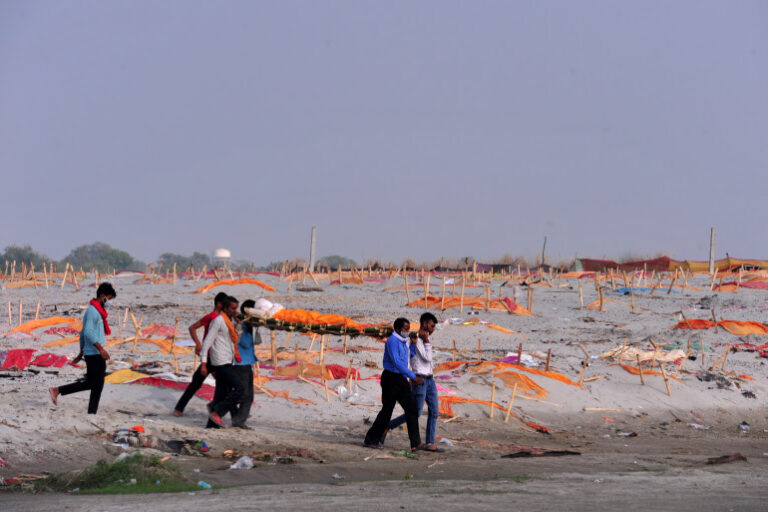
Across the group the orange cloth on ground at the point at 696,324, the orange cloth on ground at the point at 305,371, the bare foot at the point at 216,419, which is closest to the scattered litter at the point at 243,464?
the bare foot at the point at 216,419

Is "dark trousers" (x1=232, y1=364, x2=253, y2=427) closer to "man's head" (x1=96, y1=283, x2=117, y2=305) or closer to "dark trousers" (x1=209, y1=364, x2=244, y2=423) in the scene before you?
"dark trousers" (x1=209, y1=364, x2=244, y2=423)

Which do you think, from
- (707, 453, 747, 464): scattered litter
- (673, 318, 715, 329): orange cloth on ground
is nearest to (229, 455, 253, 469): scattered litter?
(707, 453, 747, 464): scattered litter

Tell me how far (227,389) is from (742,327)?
13.6 metres

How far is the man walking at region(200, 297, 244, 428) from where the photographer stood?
377 inches

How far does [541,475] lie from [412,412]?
1.77m

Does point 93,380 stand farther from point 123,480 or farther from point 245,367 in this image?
point 123,480

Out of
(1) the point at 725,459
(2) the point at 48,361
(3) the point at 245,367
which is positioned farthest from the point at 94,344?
(1) the point at 725,459

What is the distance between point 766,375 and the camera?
16062 millimetres

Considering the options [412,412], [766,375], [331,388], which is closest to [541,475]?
[412,412]

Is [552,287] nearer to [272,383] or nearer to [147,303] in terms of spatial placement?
[147,303]

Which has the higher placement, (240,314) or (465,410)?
(240,314)

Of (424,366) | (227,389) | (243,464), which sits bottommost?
(243,464)

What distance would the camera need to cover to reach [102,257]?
74.4 m

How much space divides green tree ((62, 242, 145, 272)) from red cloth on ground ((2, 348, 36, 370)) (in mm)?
57107
